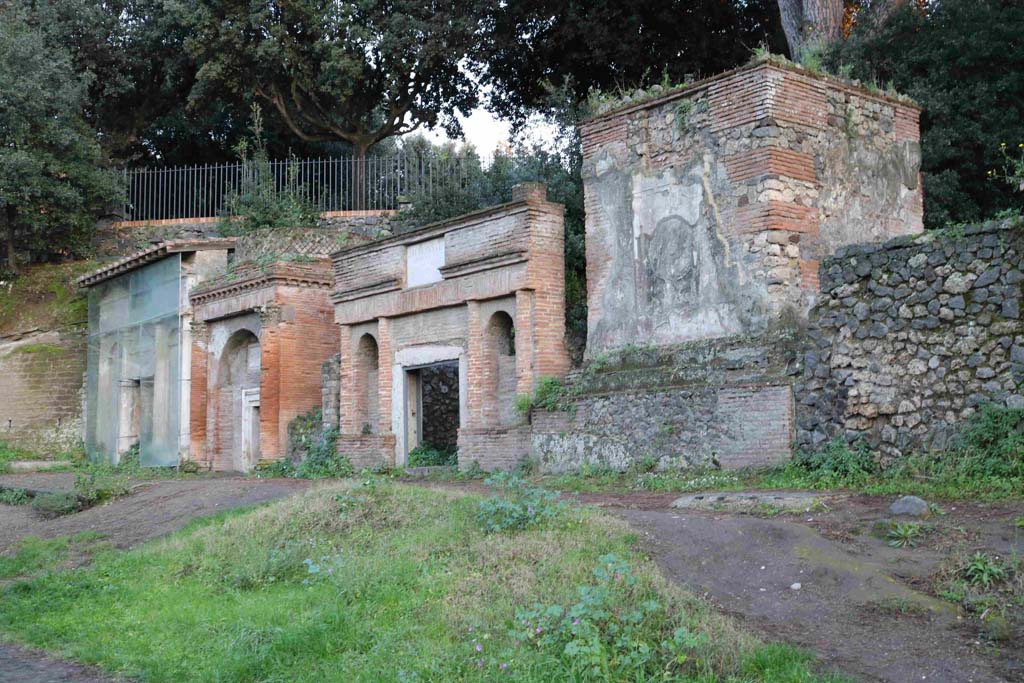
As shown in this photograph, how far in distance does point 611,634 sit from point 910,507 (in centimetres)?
390

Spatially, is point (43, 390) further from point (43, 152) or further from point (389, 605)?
point (389, 605)

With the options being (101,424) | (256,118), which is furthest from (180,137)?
(101,424)

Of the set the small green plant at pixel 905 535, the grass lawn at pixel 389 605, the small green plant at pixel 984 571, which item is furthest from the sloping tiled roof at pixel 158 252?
the small green plant at pixel 984 571

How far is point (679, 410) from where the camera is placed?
14.6 meters

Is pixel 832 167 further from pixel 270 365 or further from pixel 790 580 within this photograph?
pixel 270 365

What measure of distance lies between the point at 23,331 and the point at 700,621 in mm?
25892

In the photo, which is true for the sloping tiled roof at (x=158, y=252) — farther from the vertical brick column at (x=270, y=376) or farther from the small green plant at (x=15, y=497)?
the small green plant at (x=15, y=497)

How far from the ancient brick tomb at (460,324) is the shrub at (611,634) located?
9.72 metres

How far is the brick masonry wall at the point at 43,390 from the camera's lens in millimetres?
28109

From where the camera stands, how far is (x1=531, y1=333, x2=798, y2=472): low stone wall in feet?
45.0

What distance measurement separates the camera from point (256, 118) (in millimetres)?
29062

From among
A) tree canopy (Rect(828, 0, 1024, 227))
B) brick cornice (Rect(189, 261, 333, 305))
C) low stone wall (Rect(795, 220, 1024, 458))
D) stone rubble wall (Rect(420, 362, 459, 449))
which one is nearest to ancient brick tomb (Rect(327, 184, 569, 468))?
brick cornice (Rect(189, 261, 333, 305))

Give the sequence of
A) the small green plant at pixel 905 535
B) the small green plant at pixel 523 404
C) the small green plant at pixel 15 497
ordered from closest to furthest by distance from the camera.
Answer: the small green plant at pixel 905 535, the small green plant at pixel 523 404, the small green plant at pixel 15 497

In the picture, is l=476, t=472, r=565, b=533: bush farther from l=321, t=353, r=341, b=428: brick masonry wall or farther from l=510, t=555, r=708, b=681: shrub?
l=321, t=353, r=341, b=428: brick masonry wall
